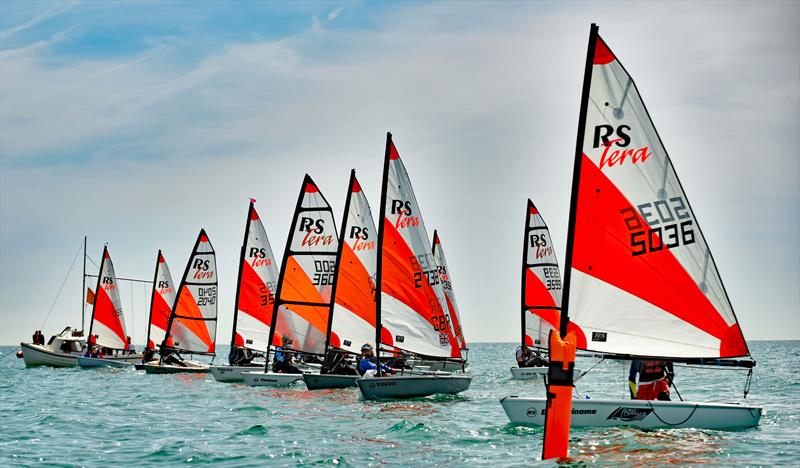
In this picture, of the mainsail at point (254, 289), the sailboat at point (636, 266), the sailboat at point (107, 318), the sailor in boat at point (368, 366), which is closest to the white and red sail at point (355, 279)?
the sailor in boat at point (368, 366)

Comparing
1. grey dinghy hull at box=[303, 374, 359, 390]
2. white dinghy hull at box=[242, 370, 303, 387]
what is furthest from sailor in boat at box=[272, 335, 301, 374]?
grey dinghy hull at box=[303, 374, 359, 390]

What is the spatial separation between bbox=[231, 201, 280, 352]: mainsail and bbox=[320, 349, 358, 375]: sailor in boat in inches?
287

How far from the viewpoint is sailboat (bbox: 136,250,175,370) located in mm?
45594

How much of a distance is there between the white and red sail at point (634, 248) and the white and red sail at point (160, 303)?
34568 mm

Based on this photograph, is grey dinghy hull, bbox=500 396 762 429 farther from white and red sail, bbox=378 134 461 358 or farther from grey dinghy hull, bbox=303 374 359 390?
grey dinghy hull, bbox=303 374 359 390

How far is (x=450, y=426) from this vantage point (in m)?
17.3

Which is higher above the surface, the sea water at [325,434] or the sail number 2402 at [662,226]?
the sail number 2402 at [662,226]

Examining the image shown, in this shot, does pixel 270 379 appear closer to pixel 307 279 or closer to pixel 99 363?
pixel 307 279

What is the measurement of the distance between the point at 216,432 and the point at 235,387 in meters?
12.7

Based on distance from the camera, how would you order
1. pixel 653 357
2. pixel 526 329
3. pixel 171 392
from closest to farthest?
pixel 653 357, pixel 171 392, pixel 526 329

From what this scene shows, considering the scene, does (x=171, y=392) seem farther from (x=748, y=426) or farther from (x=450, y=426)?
(x=748, y=426)

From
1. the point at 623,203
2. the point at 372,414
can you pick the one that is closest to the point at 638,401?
the point at 623,203

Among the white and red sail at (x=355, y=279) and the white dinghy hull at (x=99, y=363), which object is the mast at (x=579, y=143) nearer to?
the white and red sail at (x=355, y=279)

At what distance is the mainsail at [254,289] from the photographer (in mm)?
36344
